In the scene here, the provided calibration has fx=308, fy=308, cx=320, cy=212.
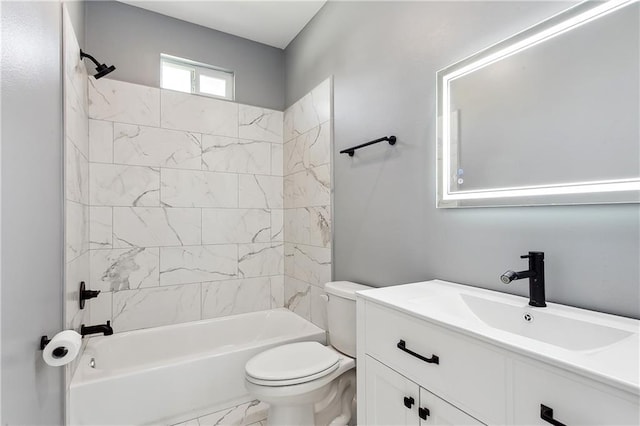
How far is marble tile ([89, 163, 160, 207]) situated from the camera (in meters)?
2.20

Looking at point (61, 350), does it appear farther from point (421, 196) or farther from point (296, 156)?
point (296, 156)

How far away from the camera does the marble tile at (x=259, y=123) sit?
8.99 ft

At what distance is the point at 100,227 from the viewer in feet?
7.26

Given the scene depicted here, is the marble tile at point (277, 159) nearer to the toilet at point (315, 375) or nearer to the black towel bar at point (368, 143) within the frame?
the black towel bar at point (368, 143)

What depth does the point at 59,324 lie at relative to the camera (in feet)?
4.38

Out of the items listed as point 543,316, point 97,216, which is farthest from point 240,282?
point 543,316

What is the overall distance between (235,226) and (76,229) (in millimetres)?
1161

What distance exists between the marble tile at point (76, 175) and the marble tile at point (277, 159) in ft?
4.60

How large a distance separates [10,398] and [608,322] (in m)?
1.60

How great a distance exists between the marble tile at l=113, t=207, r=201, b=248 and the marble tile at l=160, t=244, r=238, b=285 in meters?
0.08

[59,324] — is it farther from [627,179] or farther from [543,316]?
[627,179]

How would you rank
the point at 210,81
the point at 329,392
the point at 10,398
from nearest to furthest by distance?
the point at 10,398 → the point at 329,392 → the point at 210,81

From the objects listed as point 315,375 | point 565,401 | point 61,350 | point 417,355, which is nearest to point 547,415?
point 565,401

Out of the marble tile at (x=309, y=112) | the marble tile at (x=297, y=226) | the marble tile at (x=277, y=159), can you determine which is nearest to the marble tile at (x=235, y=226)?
the marble tile at (x=297, y=226)
